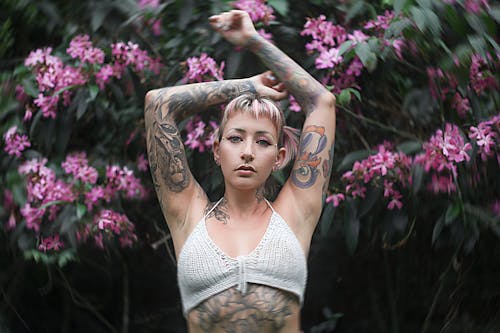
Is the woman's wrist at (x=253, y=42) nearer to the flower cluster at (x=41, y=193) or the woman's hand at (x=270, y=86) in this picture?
the woman's hand at (x=270, y=86)

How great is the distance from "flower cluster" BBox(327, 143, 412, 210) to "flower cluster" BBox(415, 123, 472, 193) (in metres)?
0.08

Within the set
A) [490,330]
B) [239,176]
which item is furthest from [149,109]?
[490,330]

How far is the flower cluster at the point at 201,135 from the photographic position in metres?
3.27

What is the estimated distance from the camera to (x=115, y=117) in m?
3.65

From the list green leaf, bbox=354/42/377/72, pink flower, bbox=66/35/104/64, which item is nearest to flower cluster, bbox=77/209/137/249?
pink flower, bbox=66/35/104/64

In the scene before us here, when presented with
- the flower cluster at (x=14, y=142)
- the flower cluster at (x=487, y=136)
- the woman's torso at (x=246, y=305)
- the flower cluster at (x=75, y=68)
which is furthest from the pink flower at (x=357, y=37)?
the flower cluster at (x=14, y=142)

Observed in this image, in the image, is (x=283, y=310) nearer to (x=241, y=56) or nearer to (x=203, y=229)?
(x=203, y=229)

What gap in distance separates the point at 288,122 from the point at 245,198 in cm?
103

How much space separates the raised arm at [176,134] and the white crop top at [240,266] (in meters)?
0.14

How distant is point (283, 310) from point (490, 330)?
5.46 feet

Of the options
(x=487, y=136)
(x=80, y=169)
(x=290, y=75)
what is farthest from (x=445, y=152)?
(x=80, y=169)

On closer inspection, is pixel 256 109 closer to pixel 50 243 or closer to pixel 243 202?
pixel 243 202

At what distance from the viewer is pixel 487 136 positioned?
122 inches

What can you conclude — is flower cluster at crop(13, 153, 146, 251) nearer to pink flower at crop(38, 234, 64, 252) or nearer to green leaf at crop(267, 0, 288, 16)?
pink flower at crop(38, 234, 64, 252)
